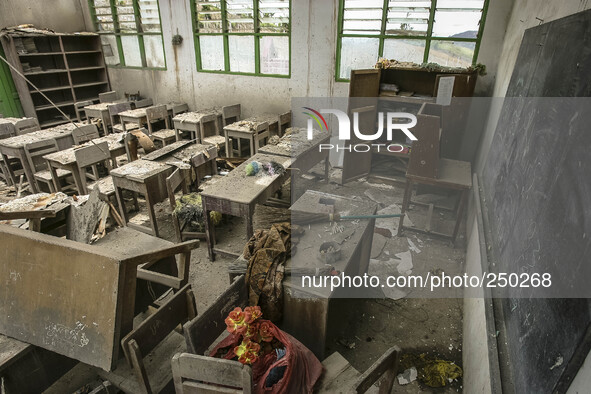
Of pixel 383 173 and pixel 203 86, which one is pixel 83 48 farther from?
pixel 383 173

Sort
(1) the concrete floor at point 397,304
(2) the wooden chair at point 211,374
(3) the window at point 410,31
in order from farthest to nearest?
(3) the window at point 410,31 → (1) the concrete floor at point 397,304 → (2) the wooden chair at point 211,374

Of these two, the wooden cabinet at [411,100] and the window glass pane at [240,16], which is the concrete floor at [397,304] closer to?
the wooden cabinet at [411,100]

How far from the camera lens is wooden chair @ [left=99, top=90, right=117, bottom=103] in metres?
7.32

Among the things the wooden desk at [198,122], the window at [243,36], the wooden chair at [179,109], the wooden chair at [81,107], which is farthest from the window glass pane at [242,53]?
the wooden chair at [81,107]

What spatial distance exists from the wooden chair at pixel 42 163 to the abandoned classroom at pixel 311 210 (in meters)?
0.05

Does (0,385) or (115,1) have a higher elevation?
(115,1)

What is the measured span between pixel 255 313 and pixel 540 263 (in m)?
1.40

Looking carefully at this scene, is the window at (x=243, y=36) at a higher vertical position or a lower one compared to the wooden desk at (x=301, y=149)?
higher

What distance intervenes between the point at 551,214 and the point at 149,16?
25.2 ft

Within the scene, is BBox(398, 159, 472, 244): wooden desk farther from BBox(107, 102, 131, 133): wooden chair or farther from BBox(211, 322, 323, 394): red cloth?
BBox(107, 102, 131, 133): wooden chair

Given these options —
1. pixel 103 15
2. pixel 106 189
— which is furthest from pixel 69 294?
pixel 103 15

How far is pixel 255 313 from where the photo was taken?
6.37 ft

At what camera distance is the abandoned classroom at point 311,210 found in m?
1.47

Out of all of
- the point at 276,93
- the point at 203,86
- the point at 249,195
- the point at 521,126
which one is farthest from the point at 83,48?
the point at 521,126
